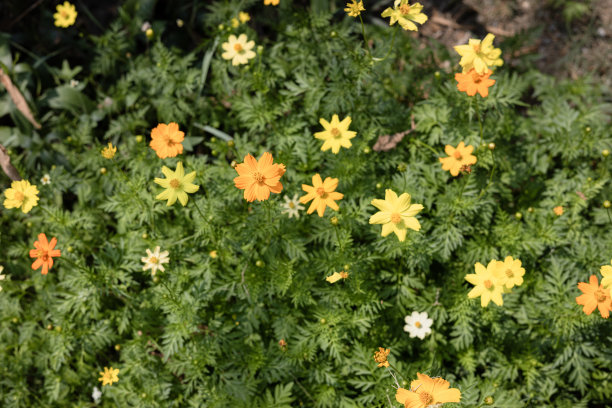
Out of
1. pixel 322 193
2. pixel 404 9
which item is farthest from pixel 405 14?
pixel 322 193

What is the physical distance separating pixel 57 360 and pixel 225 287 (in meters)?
1.25

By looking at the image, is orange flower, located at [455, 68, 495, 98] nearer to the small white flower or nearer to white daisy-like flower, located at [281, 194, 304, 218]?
white daisy-like flower, located at [281, 194, 304, 218]

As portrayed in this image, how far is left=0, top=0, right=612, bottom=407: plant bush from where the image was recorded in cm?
283

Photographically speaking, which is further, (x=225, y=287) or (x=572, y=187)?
(x=572, y=187)

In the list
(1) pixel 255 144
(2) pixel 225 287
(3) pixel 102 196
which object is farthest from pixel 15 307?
(1) pixel 255 144

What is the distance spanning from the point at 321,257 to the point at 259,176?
0.83 meters

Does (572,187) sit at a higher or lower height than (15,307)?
higher

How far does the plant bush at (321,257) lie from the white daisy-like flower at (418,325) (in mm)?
99

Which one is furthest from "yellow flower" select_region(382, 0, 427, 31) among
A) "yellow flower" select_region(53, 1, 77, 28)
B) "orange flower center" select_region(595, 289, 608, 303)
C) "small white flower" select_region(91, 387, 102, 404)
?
"small white flower" select_region(91, 387, 102, 404)

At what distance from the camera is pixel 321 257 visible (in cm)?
291

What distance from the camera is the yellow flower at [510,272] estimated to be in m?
2.38

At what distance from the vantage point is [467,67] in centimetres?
262

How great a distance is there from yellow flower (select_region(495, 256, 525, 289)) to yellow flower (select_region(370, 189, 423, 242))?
1.69 feet

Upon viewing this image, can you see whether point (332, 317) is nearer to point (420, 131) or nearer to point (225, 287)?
point (225, 287)
